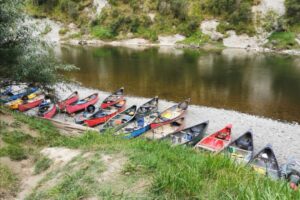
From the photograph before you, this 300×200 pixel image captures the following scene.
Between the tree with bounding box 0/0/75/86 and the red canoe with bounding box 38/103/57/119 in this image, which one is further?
the red canoe with bounding box 38/103/57/119

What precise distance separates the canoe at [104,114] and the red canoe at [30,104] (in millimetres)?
6372

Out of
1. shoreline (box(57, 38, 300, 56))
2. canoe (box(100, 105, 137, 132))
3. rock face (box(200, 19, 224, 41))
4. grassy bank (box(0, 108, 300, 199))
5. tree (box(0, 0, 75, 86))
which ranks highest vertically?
tree (box(0, 0, 75, 86))

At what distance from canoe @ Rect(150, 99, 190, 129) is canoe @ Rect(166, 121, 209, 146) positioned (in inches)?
93.8

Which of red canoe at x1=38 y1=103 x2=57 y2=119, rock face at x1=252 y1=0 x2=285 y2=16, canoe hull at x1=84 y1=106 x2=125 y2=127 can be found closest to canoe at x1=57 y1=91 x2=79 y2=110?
red canoe at x1=38 y1=103 x2=57 y2=119

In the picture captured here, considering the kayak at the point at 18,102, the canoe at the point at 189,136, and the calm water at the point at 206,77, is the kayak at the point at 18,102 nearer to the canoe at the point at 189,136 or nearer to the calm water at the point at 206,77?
the calm water at the point at 206,77

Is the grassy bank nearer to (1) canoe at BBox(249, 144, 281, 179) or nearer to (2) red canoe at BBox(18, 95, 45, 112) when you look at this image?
(1) canoe at BBox(249, 144, 281, 179)

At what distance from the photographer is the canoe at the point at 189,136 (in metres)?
19.6

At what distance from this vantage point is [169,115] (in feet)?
85.1

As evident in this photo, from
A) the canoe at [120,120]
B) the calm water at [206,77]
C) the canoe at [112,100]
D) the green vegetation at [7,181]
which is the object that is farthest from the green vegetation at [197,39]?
the green vegetation at [7,181]

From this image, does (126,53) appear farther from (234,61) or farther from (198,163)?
(198,163)

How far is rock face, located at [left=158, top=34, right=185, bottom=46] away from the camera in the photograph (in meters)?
79.3

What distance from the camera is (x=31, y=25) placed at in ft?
55.6

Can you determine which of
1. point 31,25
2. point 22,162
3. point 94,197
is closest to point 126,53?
point 31,25

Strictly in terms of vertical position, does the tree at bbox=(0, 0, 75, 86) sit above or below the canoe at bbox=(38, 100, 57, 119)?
above
